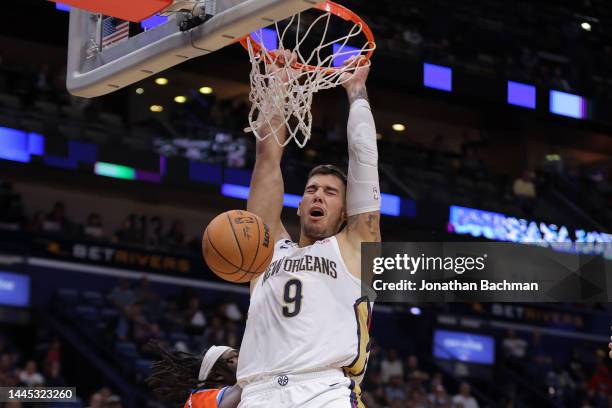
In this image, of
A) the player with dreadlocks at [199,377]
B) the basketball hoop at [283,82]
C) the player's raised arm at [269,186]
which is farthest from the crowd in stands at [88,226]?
the player's raised arm at [269,186]

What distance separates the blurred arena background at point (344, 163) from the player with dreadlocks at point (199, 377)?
18.4ft

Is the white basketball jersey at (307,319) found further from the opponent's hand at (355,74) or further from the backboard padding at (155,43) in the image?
the backboard padding at (155,43)

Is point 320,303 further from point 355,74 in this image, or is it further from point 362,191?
point 355,74

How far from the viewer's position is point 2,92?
1582 centimetres

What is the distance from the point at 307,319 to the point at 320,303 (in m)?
0.10

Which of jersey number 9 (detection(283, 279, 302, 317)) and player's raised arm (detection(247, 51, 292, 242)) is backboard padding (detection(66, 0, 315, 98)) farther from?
jersey number 9 (detection(283, 279, 302, 317))

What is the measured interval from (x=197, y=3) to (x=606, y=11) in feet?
66.1

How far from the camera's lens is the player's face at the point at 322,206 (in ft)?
15.9

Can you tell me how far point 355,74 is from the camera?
521 centimetres

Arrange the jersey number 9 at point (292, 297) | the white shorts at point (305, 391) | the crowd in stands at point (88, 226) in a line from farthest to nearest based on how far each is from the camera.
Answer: the crowd in stands at point (88, 226) → the jersey number 9 at point (292, 297) → the white shorts at point (305, 391)

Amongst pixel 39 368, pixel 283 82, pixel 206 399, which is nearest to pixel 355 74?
pixel 283 82

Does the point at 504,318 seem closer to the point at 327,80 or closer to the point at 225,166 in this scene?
the point at 225,166

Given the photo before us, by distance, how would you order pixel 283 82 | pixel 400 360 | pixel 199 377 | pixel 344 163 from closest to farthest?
pixel 283 82 → pixel 199 377 → pixel 400 360 → pixel 344 163

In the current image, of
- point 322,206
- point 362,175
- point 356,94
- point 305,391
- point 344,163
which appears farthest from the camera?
point 344,163
